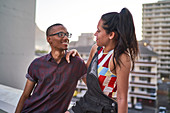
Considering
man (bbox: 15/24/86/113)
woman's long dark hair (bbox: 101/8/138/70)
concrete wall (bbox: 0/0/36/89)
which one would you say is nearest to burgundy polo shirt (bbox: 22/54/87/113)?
man (bbox: 15/24/86/113)

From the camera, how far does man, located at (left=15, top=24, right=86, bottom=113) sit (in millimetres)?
1231

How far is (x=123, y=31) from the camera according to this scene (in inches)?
34.1

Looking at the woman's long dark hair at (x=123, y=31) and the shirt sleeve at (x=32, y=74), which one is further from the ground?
the woman's long dark hair at (x=123, y=31)

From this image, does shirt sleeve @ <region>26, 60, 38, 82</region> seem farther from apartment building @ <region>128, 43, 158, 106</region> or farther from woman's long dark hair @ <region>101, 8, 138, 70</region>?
apartment building @ <region>128, 43, 158, 106</region>

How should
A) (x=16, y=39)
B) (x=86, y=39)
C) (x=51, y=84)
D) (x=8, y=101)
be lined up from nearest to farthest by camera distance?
(x=51, y=84), (x=8, y=101), (x=16, y=39), (x=86, y=39)

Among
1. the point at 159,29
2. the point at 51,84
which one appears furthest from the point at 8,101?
the point at 159,29

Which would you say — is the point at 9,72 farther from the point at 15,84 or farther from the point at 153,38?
the point at 153,38

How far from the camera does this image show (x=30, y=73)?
129 cm

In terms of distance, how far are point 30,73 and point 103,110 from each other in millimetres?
691

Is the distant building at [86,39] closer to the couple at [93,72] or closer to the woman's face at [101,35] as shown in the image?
the couple at [93,72]

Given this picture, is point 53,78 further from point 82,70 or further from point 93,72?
point 93,72

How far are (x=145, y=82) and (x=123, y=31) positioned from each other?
1701 centimetres

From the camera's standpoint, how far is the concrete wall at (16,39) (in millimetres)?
2383

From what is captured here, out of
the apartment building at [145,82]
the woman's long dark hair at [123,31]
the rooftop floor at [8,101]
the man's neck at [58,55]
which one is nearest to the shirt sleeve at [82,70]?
the man's neck at [58,55]
